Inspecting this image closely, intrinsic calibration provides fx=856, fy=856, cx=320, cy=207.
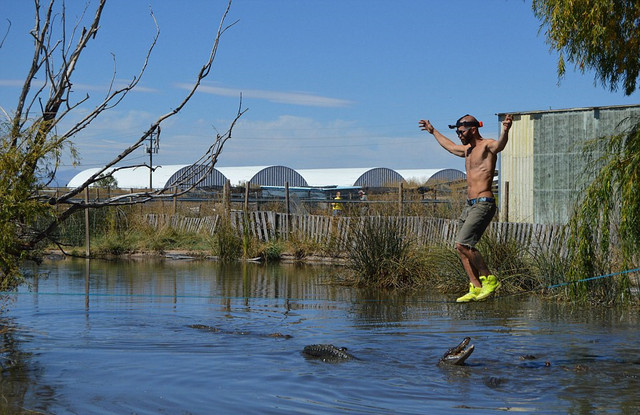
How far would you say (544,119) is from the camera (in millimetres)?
24953

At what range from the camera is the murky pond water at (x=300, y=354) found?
7641 mm

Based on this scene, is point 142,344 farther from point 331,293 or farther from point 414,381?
point 331,293

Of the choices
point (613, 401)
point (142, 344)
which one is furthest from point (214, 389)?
point (613, 401)

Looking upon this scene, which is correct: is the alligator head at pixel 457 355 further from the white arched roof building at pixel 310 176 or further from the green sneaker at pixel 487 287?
the white arched roof building at pixel 310 176

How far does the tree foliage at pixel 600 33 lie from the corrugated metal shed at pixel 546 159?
13.4 meters

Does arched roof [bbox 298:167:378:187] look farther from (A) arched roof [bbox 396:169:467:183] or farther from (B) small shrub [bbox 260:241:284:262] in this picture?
(B) small shrub [bbox 260:241:284:262]

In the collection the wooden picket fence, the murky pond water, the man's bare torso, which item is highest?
the man's bare torso

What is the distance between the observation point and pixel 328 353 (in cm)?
938

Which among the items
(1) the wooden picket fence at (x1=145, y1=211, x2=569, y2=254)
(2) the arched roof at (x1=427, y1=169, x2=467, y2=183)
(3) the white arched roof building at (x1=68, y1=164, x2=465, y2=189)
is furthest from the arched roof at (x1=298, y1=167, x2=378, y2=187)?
(1) the wooden picket fence at (x1=145, y1=211, x2=569, y2=254)

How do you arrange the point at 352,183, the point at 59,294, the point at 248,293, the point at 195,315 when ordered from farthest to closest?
1. the point at 352,183
2. the point at 248,293
3. the point at 59,294
4. the point at 195,315

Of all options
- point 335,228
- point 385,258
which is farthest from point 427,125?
point 335,228

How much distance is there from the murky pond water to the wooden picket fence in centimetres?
245

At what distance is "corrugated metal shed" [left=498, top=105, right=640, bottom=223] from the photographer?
945 inches

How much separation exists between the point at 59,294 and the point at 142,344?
4.96 m
